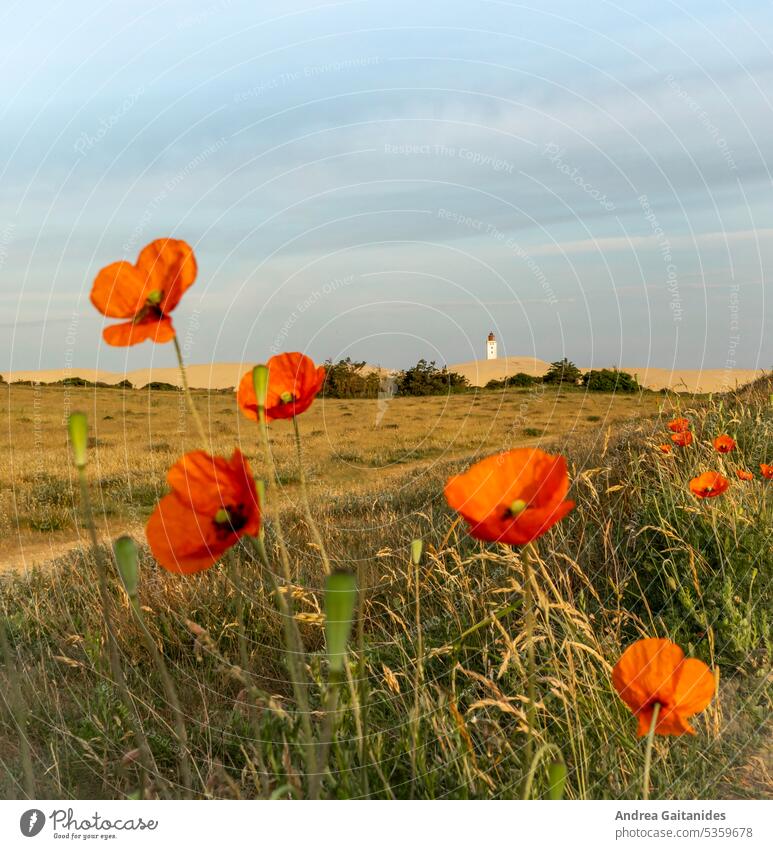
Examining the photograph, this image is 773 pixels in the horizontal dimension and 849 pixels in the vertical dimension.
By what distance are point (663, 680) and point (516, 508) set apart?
513 millimetres

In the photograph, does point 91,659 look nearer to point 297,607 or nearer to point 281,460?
point 297,607

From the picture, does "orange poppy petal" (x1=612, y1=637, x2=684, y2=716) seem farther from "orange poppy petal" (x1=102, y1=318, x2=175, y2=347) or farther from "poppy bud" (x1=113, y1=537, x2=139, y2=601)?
"orange poppy petal" (x1=102, y1=318, x2=175, y2=347)

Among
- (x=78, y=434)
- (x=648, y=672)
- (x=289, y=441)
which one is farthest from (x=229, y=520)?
(x=289, y=441)

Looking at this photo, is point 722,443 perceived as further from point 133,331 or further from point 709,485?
point 133,331

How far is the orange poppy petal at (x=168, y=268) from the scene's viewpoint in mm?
1324

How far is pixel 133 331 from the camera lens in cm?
134

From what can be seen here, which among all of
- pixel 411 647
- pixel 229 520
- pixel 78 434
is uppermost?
pixel 78 434

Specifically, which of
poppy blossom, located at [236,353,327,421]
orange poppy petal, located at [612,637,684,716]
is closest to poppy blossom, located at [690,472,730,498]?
orange poppy petal, located at [612,637,684,716]

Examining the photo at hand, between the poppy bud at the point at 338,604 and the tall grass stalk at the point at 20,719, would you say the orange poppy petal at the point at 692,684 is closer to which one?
the poppy bud at the point at 338,604

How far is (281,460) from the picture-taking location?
548 cm

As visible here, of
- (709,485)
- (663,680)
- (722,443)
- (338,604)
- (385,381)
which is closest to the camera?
(338,604)

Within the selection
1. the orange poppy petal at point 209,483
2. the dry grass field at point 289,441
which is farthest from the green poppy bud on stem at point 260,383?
the dry grass field at point 289,441

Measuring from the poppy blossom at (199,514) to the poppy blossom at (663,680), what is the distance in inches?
31.4
